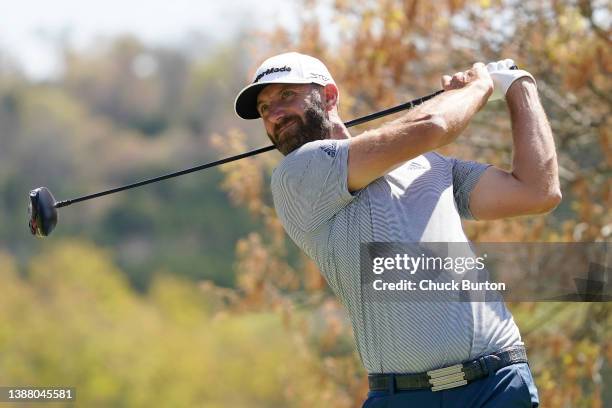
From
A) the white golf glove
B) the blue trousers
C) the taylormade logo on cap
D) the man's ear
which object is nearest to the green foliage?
the man's ear

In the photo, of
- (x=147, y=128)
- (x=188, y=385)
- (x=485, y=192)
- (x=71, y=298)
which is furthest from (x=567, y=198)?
(x=147, y=128)

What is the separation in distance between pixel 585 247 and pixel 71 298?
38.0 meters

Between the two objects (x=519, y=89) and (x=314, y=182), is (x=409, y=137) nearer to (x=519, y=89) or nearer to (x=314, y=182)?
(x=314, y=182)

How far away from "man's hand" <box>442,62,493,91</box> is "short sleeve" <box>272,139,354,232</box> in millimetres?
458

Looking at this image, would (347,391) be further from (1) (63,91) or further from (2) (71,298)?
(1) (63,91)

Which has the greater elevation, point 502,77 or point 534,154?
point 502,77

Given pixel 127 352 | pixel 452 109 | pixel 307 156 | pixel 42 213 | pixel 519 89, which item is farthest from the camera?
pixel 127 352

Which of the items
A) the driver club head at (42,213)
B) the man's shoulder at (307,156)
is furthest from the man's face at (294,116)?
the driver club head at (42,213)

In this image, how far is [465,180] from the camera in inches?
178

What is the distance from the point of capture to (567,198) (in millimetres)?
10000

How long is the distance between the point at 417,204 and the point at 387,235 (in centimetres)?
16

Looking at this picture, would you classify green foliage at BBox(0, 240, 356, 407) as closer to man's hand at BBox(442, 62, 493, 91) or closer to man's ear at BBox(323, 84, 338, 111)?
man's ear at BBox(323, 84, 338, 111)

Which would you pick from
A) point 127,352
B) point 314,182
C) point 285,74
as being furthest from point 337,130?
point 127,352

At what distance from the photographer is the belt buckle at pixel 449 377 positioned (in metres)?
4.07
